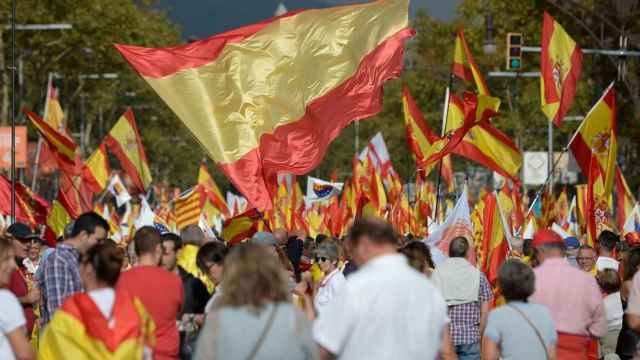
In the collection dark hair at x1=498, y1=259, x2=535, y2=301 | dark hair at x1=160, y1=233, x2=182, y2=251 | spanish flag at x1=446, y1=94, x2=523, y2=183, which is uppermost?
dark hair at x1=498, y1=259, x2=535, y2=301

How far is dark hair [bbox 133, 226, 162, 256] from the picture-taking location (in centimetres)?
846

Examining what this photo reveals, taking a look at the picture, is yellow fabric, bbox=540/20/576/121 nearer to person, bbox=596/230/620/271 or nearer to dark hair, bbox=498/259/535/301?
person, bbox=596/230/620/271

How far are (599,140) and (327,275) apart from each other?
8407 mm

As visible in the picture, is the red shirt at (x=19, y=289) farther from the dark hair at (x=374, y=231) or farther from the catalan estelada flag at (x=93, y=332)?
the dark hair at (x=374, y=231)

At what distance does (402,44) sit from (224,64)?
6.14 feet

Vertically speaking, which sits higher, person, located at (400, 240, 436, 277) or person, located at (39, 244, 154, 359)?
person, located at (39, 244, 154, 359)

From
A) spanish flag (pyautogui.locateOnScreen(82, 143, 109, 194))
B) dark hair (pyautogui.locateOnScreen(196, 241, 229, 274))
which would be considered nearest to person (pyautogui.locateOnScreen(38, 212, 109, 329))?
dark hair (pyautogui.locateOnScreen(196, 241, 229, 274))

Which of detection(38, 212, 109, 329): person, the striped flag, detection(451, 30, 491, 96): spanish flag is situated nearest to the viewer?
detection(38, 212, 109, 329): person

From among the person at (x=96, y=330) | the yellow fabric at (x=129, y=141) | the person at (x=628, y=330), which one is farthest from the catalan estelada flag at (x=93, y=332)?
the yellow fabric at (x=129, y=141)

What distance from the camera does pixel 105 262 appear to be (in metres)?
7.61

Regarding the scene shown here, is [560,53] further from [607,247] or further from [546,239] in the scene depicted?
[546,239]

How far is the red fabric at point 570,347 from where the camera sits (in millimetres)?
8922

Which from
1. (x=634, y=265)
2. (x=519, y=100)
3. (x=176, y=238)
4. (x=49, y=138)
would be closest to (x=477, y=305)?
(x=634, y=265)

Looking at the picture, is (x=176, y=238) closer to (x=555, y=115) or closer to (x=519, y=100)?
(x=555, y=115)
